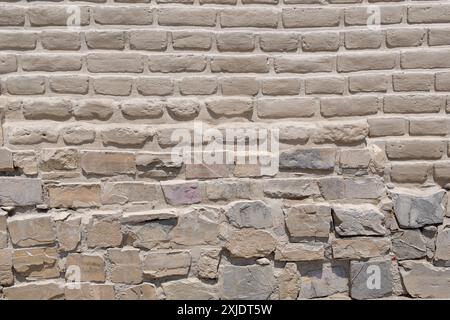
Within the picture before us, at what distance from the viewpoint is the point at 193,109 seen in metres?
2.61

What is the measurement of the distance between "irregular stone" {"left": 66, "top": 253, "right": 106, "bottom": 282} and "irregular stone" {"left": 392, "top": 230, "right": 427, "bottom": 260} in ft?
4.95

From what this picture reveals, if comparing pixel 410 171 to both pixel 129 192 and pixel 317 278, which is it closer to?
pixel 317 278

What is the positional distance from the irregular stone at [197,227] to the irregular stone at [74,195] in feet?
1.41

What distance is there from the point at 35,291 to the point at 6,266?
0.63 ft

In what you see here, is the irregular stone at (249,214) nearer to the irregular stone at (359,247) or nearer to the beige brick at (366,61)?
the irregular stone at (359,247)

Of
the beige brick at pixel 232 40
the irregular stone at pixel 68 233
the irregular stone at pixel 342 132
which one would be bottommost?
the irregular stone at pixel 68 233

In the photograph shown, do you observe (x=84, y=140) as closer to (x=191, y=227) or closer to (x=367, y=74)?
(x=191, y=227)

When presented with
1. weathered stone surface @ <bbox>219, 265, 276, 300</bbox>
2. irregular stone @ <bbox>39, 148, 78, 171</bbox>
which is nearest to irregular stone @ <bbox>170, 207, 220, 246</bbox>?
weathered stone surface @ <bbox>219, 265, 276, 300</bbox>

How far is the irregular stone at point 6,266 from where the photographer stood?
8.52 ft

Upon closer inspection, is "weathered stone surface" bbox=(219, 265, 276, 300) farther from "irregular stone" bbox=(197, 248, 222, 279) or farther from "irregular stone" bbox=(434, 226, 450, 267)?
"irregular stone" bbox=(434, 226, 450, 267)

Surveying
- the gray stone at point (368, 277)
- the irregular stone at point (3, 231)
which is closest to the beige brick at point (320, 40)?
the gray stone at point (368, 277)

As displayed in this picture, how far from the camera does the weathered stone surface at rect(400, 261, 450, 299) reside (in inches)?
105

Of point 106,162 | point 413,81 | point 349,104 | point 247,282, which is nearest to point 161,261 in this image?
point 247,282
